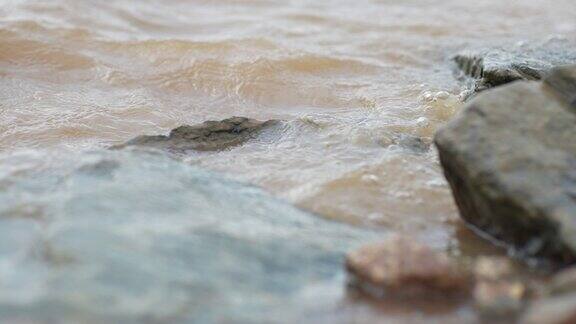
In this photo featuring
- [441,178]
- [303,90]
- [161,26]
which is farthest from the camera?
[161,26]

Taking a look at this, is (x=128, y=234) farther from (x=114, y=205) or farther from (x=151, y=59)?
(x=151, y=59)

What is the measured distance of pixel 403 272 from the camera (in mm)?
2566

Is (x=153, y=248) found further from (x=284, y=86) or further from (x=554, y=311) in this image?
(x=284, y=86)

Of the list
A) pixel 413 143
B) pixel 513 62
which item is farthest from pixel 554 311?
Result: pixel 513 62

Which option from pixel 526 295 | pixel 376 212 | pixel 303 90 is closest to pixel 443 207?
pixel 376 212

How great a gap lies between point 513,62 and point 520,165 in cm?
223

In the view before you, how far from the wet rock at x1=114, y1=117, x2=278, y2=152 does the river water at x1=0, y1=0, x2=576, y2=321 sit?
0.09 meters

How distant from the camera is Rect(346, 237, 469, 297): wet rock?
101 inches

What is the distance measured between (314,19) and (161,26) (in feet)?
4.62

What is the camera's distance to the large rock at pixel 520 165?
283 centimetres

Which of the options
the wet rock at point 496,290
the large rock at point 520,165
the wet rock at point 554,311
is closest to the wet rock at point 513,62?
the large rock at point 520,165

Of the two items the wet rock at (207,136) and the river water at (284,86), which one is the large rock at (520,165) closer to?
the river water at (284,86)

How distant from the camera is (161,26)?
7.02 m

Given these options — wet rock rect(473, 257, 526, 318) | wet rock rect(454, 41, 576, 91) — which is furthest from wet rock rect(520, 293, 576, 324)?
wet rock rect(454, 41, 576, 91)
